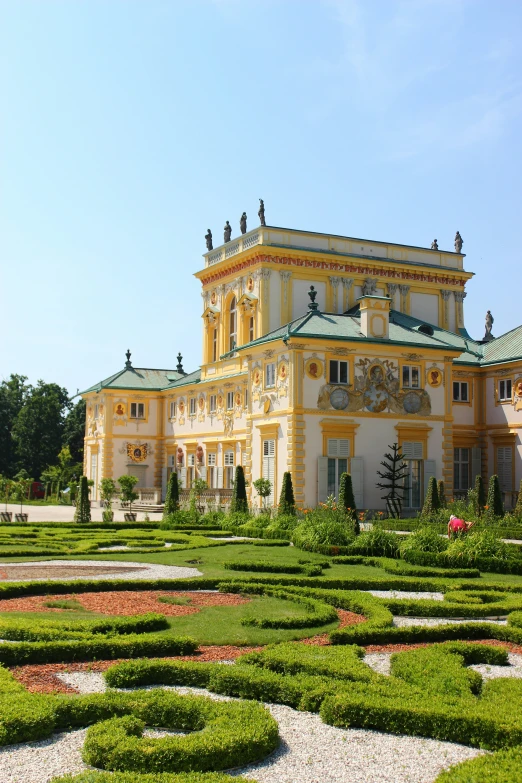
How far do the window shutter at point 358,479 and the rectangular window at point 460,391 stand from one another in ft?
29.1

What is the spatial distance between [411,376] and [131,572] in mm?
21859

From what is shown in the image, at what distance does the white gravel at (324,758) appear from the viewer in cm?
667

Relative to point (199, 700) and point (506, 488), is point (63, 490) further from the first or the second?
point (199, 700)

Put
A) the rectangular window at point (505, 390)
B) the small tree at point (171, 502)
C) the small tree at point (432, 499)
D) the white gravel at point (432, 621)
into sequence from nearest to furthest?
the white gravel at point (432, 621)
the small tree at point (432, 499)
the small tree at point (171, 502)
the rectangular window at point (505, 390)

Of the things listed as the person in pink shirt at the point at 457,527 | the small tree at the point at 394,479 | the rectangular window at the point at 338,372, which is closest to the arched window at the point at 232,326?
the rectangular window at the point at 338,372

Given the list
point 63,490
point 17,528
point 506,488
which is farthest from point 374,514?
point 63,490

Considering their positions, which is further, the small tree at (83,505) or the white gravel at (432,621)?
the small tree at (83,505)

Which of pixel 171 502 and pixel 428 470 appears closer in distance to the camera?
pixel 171 502

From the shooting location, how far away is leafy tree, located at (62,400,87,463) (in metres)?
80.1

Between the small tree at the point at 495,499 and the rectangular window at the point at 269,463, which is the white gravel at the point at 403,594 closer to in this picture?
the small tree at the point at 495,499

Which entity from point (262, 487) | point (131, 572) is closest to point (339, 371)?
point (262, 487)

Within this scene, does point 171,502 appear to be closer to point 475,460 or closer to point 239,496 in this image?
point 239,496

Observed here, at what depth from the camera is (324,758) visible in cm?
705

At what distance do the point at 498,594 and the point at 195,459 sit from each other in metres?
36.3
